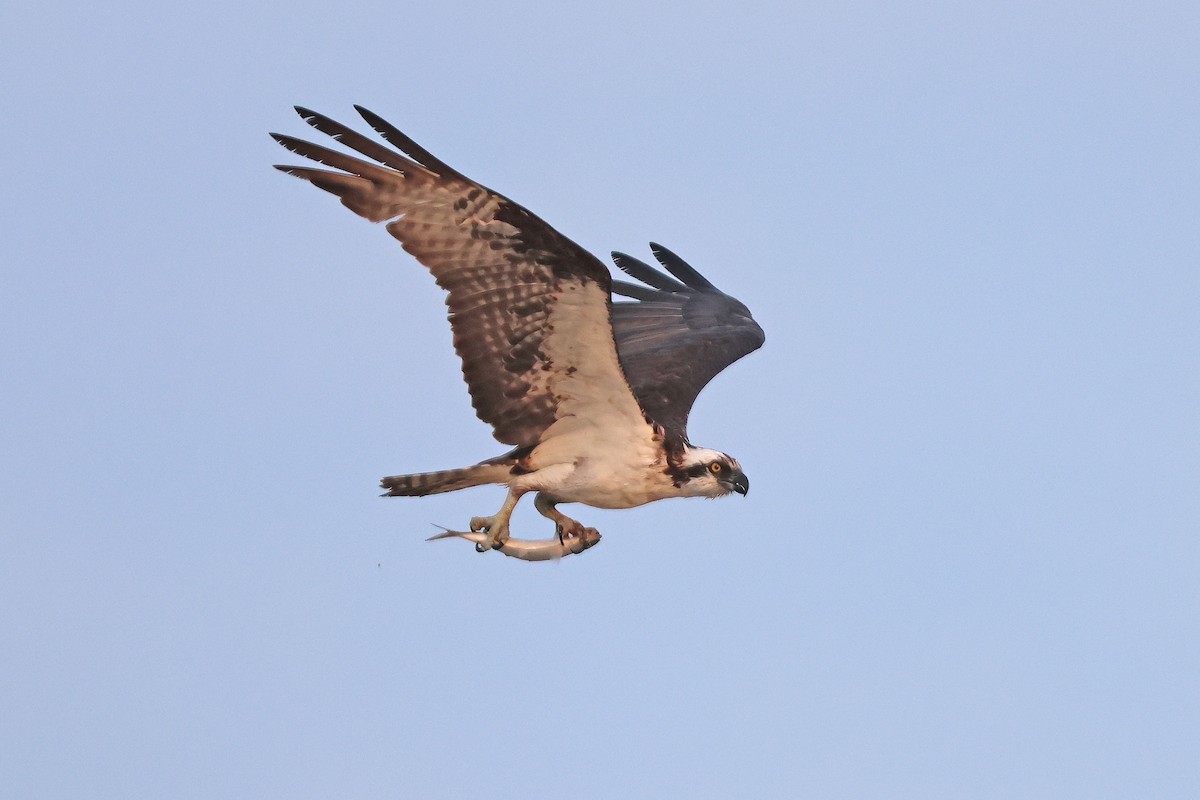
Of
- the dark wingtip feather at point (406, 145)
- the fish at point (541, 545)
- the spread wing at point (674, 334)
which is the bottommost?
the fish at point (541, 545)

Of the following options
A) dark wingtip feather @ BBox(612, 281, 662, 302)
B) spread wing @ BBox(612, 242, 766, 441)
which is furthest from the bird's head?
dark wingtip feather @ BBox(612, 281, 662, 302)

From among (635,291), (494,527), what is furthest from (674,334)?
(494,527)

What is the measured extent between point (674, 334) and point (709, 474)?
3.20m

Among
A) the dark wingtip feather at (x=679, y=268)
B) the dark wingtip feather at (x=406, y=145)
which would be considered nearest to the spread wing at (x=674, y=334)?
the dark wingtip feather at (x=679, y=268)

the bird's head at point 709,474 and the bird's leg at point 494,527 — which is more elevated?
the bird's head at point 709,474

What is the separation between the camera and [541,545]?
1241 centimetres

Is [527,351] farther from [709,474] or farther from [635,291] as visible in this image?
[635,291]

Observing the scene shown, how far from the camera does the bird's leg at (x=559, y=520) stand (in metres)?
12.6

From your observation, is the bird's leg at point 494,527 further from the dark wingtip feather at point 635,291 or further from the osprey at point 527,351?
the dark wingtip feather at point 635,291

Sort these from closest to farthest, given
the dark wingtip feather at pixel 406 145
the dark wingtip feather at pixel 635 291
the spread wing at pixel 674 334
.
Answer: the dark wingtip feather at pixel 406 145 → the spread wing at pixel 674 334 → the dark wingtip feather at pixel 635 291

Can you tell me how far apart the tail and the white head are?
128 centimetres

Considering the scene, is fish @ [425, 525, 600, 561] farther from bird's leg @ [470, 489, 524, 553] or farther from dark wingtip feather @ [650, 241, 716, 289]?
dark wingtip feather @ [650, 241, 716, 289]

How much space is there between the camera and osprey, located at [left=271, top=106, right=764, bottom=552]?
35.1 ft

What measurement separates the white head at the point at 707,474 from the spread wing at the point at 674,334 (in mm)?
529
